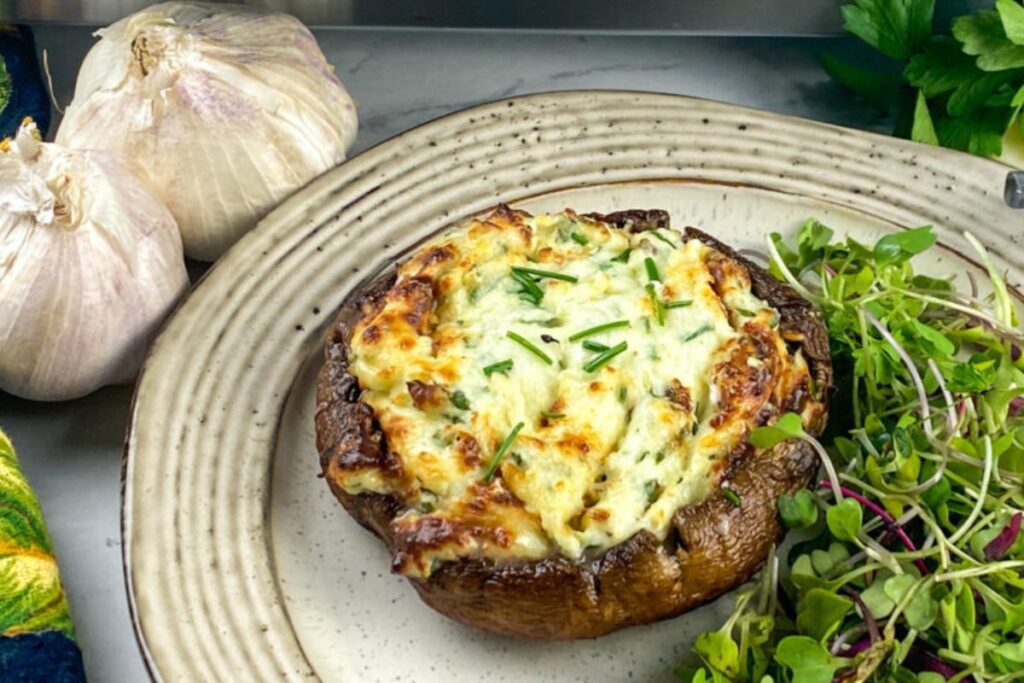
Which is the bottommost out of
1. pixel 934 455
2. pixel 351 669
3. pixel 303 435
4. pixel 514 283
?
pixel 351 669

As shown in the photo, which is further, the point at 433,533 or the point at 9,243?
the point at 9,243

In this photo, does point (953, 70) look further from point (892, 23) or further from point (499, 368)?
point (499, 368)

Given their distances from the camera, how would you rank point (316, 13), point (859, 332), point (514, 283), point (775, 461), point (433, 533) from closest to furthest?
point (433, 533) < point (775, 461) < point (514, 283) < point (859, 332) < point (316, 13)

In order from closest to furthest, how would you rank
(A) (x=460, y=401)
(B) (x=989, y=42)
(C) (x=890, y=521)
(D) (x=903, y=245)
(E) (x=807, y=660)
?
1. (E) (x=807, y=660)
2. (A) (x=460, y=401)
3. (C) (x=890, y=521)
4. (D) (x=903, y=245)
5. (B) (x=989, y=42)

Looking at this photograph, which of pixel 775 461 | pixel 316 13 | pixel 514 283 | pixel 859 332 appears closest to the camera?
pixel 775 461

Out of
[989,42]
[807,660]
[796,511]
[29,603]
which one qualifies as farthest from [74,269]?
[989,42]

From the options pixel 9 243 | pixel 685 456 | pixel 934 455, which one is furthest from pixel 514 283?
pixel 9 243

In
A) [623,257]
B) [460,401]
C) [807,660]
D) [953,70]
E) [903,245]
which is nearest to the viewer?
[807,660]

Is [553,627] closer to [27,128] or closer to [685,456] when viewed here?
[685,456]
